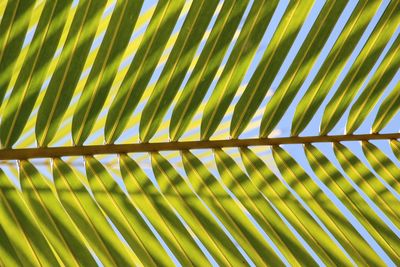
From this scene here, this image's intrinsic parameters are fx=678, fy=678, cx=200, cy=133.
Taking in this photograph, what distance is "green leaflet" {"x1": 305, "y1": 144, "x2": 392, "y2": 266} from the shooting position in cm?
175

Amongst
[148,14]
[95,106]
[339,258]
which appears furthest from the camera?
[148,14]

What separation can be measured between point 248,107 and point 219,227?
34cm

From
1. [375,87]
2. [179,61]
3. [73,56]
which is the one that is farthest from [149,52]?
[375,87]

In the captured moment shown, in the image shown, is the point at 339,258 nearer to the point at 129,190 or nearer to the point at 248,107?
the point at 248,107

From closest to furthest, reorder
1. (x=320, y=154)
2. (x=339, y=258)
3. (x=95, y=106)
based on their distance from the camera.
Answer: (x=95, y=106)
(x=339, y=258)
(x=320, y=154)

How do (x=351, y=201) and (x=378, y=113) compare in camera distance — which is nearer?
(x=351, y=201)

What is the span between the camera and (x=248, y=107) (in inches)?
70.6

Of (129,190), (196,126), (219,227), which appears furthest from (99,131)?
(219,227)

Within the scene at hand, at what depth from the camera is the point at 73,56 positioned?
5.02ft

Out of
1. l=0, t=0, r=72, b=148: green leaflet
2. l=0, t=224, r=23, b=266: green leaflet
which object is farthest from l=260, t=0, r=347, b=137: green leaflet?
l=0, t=224, r=23, b=266: green leaflet

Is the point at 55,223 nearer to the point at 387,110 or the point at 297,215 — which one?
the point at 297,215

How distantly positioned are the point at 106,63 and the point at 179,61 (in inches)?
7.3

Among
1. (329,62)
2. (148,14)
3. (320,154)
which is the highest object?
(148,14)

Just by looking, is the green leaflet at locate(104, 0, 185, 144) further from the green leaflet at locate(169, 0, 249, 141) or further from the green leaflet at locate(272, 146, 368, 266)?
the green leaflet at locate(272, 146, 368, 266)
